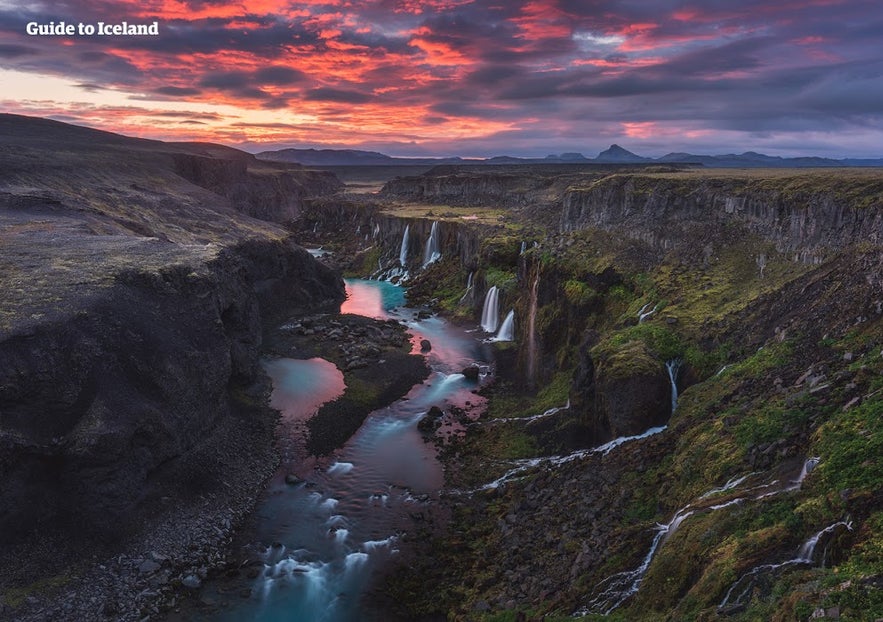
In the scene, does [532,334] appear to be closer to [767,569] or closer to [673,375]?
[673,375]

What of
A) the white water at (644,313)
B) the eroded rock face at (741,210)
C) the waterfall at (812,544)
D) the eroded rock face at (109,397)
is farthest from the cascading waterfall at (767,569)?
the eroded rock face at (109,397)

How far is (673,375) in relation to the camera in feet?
110

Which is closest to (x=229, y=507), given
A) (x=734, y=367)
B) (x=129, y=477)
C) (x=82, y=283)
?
(x=129, y=477)

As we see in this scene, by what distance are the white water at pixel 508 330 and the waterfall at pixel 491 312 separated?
2.16m

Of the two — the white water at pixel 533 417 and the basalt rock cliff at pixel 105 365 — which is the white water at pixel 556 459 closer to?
the white water at pixel 533 417

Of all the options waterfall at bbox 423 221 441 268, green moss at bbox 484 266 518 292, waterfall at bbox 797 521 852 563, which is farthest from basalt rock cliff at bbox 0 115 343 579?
waterfall at bbox 423 221 441 268

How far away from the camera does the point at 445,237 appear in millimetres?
104812

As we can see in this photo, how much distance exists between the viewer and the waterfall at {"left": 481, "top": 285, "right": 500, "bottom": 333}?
71.1 metres

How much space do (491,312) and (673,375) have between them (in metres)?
39.4

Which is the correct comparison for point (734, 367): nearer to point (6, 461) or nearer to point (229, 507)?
point (229, 507)

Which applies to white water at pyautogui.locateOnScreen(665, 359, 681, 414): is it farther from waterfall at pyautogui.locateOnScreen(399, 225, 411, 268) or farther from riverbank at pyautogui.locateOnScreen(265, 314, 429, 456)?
waterfall at pyautogui.locateOnScreen(399, 225, 411, 268)

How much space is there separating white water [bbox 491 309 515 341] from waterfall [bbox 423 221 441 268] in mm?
39757

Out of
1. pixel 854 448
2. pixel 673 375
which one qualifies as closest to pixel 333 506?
pixel 673 375

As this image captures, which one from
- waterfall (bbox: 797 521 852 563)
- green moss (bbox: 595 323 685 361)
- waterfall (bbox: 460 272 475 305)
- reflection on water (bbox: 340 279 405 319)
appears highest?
green moss (bbox: 595 323 685 361)
